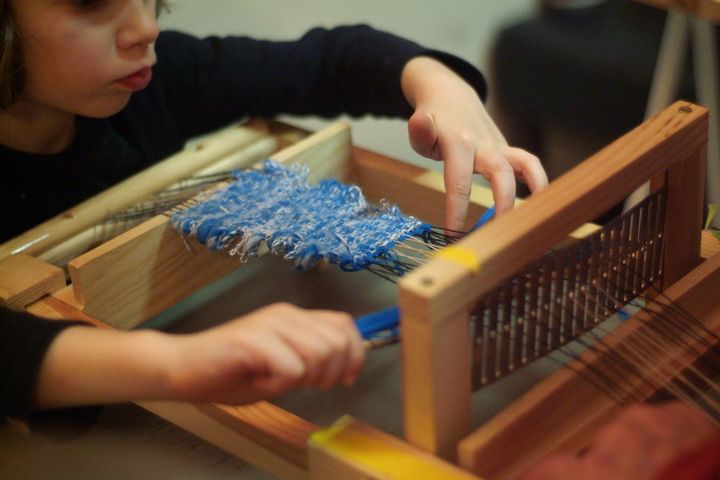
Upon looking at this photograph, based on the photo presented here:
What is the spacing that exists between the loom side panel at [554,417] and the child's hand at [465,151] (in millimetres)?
197

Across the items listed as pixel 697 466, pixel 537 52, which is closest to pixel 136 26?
pixel 697 466

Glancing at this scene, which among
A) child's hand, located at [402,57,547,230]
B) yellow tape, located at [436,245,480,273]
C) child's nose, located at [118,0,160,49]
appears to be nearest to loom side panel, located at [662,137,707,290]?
child's hand, located at [402,57,547,230]

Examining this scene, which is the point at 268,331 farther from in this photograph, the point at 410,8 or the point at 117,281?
the point at 410,8

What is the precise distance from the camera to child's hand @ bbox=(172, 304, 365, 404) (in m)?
0.59

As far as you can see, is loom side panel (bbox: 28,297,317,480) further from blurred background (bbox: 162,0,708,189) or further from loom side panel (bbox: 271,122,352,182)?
blurred background (bbox: 162,0,708,189)

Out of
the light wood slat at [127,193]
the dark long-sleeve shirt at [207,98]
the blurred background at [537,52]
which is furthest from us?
the blurred background at [537,52]

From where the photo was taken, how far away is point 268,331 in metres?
0.60

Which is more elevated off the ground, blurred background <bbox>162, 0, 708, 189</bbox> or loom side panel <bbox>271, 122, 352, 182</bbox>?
loom side panel <bbox>271, 122, 352, 182</bbox>

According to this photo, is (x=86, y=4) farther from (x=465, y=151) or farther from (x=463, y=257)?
(x=463, y=257)

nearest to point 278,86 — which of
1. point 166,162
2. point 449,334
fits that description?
point 166,162

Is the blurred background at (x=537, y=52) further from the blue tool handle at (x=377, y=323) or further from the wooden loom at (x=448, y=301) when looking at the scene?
the blue tool handle at (x=377, y=323)

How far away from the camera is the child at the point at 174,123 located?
607mm

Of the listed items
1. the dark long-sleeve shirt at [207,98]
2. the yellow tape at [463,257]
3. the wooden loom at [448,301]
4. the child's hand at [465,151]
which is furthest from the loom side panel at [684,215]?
the dark long-sleeve shirt at [207,98]

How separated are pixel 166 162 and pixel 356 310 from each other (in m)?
0.30
